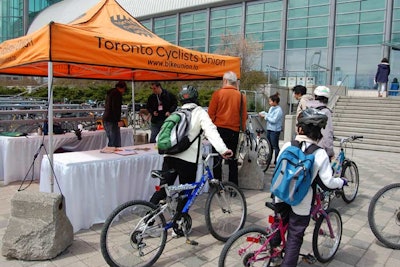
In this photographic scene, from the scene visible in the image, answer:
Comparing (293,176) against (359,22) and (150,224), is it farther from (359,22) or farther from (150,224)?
(359,22)

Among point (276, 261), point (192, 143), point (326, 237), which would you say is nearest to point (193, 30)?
point (192, 143)

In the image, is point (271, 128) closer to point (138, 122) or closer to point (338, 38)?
point (138, 122)

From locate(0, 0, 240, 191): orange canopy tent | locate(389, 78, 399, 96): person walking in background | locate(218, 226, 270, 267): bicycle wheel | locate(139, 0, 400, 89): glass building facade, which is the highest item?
locate(139, 0, 400, 89): glass building facade

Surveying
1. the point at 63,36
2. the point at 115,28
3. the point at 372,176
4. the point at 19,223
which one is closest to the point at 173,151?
the point at 19,223

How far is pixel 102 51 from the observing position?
4.34 m

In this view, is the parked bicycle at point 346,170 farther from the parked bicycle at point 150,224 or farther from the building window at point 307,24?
A: the building window at point 307,24

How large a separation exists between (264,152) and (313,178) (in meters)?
5.27

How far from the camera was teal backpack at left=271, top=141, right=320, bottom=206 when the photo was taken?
2.54 metres

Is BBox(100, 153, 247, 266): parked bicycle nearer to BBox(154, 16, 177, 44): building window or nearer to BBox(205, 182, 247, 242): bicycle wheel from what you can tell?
BBox(205, 182, 247, 242): bicycle wheel

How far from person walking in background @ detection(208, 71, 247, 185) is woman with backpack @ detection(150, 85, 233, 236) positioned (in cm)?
148

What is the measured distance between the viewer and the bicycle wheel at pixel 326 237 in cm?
326

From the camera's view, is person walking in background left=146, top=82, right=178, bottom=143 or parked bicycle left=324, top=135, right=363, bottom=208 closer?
parked bicycle left=324, top=135, right=363, bottom=208

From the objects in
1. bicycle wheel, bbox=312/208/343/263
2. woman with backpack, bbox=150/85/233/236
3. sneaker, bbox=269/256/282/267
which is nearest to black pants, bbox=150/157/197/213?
woman with backpack, bbox=150/85/233/236

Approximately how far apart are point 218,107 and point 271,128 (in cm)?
283
